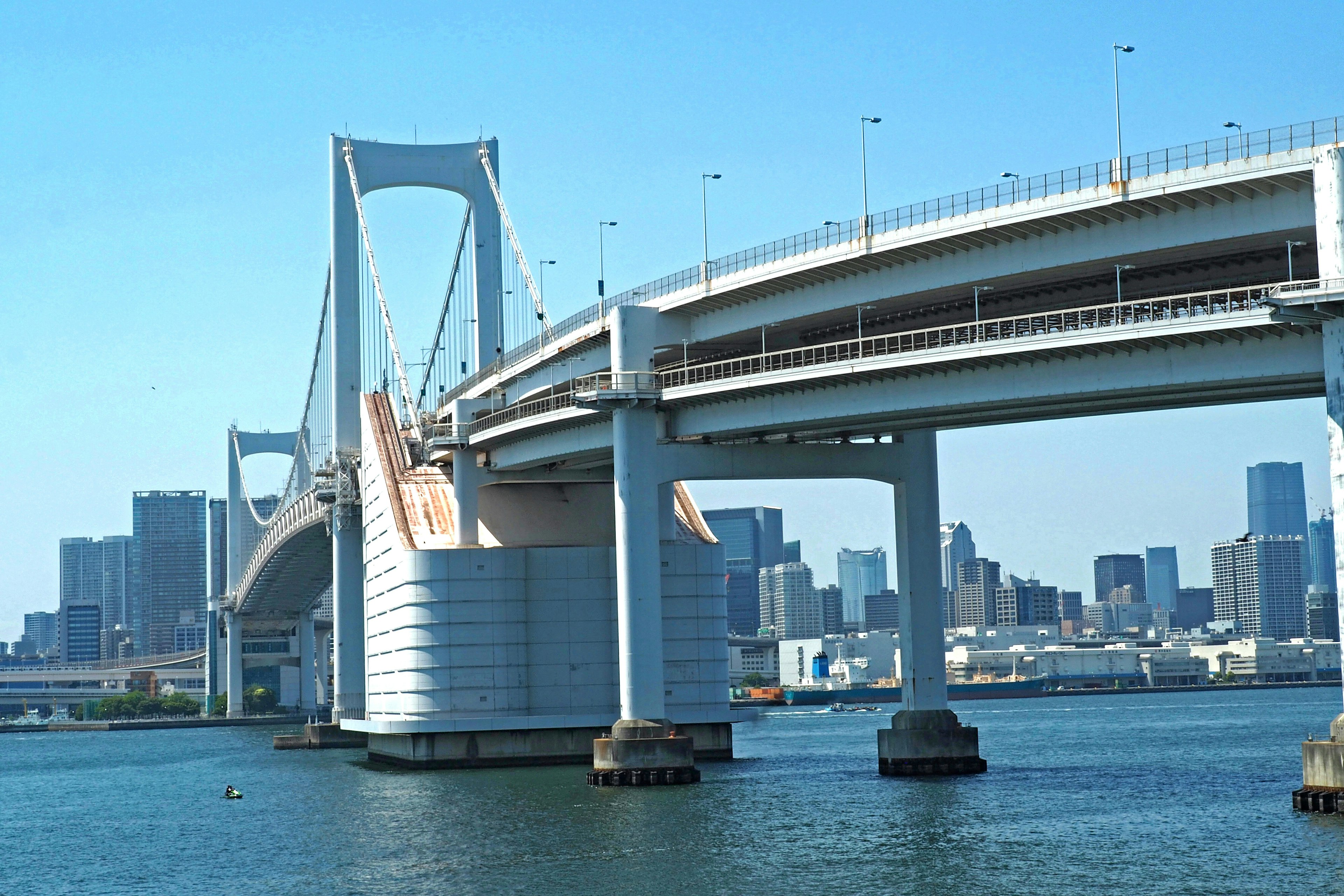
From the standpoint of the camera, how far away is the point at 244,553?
574ft

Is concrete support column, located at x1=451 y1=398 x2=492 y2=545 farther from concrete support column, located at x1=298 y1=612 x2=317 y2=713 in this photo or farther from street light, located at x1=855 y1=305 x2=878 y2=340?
concrete support column, located at x1=298 y1=612 x2=317 y2=713

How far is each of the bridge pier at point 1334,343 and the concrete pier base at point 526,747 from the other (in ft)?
109

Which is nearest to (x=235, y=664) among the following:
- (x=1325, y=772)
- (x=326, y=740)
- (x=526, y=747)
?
(x=326, y=740)

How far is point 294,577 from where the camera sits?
148 metres

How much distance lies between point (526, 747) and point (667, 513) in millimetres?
12442

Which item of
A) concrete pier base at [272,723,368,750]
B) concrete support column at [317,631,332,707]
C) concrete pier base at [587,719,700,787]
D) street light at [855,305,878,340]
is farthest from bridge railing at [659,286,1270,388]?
concrete support column at [317,631,332,707]

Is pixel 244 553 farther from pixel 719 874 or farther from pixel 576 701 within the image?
pixel 719 874

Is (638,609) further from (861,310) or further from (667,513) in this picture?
(861,310)

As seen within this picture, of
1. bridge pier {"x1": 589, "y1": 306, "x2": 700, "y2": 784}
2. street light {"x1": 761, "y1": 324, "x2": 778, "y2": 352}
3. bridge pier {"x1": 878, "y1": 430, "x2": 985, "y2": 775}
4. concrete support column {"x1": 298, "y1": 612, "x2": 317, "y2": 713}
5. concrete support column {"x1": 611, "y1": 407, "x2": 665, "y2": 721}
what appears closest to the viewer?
street light {"x1": 761, "y1": 324, "x2": 778, "y2": 352}

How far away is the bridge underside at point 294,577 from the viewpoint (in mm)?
124438

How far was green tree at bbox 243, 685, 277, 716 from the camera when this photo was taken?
18150cm

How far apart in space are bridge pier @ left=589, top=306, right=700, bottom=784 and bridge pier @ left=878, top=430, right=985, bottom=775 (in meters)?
7.27

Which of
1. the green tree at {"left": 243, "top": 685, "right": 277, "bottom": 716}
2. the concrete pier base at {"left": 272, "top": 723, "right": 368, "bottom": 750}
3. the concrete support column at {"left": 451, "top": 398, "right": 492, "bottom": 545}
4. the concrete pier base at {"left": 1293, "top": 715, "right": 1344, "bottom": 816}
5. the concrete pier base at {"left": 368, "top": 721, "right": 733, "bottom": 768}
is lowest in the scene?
the green tree at {"left": 243, "top": 685, "right": 277, "bottom": 716}

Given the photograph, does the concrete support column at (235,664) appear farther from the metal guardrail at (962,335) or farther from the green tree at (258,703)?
the metal guardrail at (962,335)
